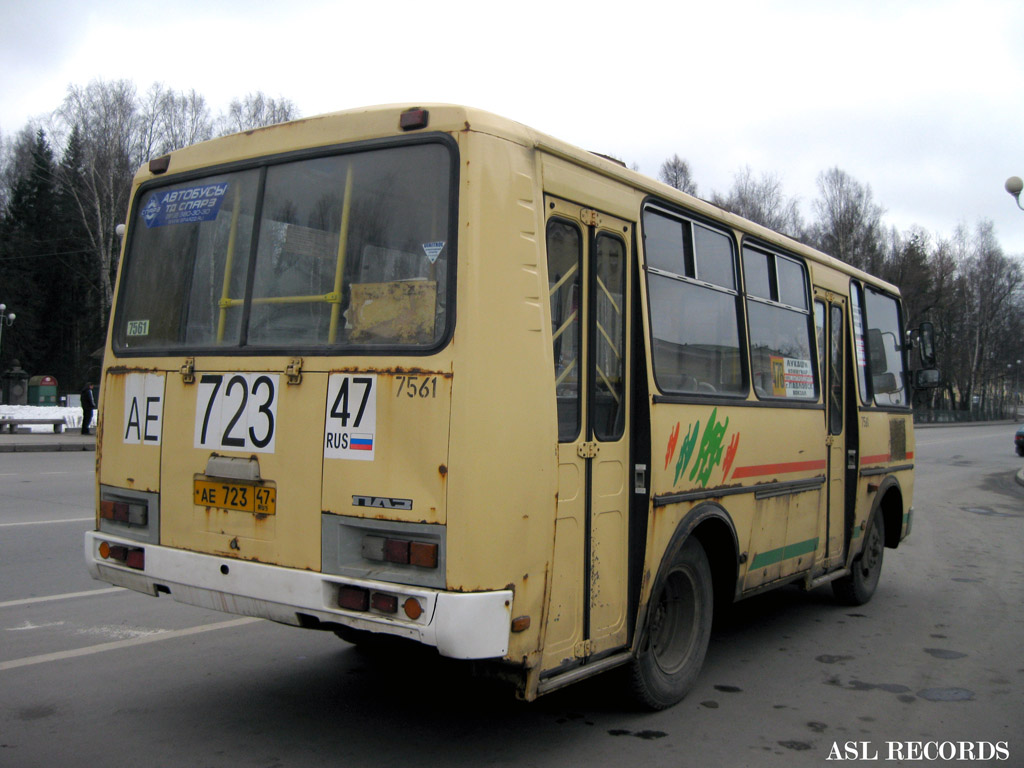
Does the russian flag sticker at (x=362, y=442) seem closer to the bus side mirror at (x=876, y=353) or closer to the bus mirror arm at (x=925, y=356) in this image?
the bus side mirror at (x=876, y=353)

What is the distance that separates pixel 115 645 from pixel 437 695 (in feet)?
7.47

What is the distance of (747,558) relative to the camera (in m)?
5.92

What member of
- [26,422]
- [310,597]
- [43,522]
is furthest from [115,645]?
[26,422]

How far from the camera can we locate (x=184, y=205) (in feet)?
16.3

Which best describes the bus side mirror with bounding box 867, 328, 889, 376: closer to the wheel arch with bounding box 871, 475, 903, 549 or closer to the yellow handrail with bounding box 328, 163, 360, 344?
the wheel arch with bounding box 871, 475, 903, 549

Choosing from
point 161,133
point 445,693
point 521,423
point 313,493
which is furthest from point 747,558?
point 161,133

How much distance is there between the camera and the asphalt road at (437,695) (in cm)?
447

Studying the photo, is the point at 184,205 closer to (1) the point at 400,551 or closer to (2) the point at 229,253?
(2) the point at 229,253

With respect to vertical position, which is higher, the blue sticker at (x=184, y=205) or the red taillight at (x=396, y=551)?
the blue sticker at (x=184, y=205)

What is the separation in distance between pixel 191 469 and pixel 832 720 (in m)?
3.74

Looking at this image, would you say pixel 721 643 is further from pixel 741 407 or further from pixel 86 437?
pixel 86 437

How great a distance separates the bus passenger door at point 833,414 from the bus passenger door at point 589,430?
3.29m

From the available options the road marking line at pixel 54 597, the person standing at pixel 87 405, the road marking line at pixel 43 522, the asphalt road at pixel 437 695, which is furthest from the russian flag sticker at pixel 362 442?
the person standing at pixel 87 405

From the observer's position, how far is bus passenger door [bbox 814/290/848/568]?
7.41 meters
